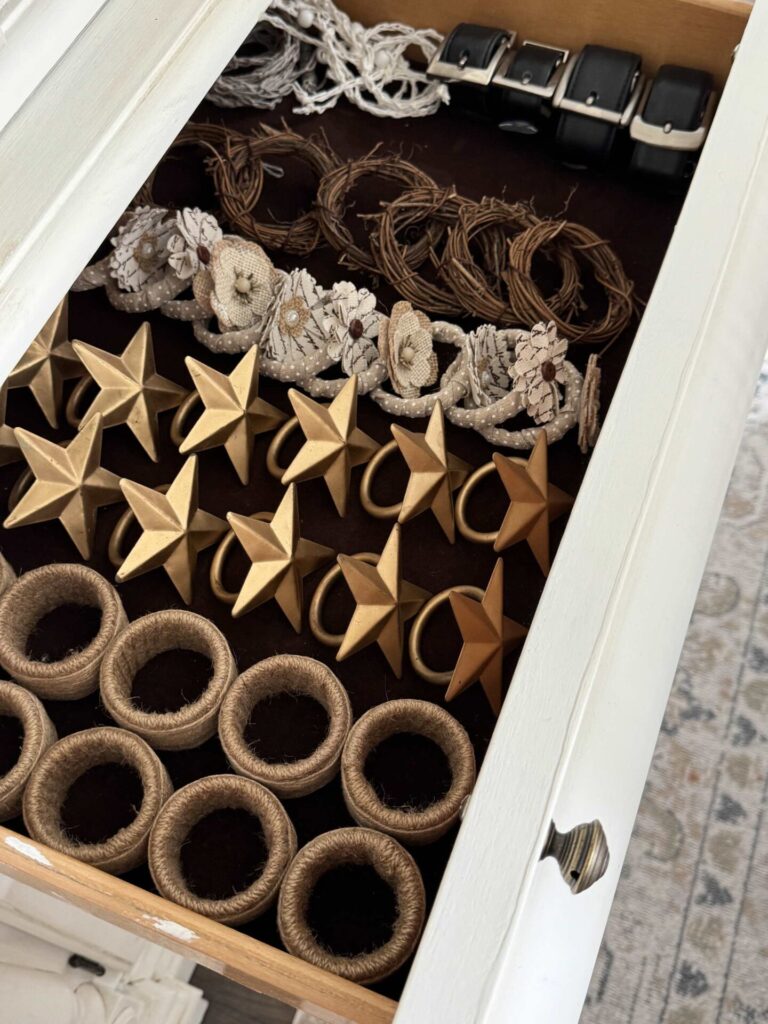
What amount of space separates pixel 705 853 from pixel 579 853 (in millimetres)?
727

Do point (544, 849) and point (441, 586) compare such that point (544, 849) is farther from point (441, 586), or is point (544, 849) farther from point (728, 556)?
point (728, 556)

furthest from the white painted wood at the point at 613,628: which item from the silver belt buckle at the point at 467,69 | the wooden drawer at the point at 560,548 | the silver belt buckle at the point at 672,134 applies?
the silver belt buckle at the point at 467,69

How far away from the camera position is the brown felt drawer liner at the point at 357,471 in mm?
755

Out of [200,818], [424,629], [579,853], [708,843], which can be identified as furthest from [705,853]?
[579,853]

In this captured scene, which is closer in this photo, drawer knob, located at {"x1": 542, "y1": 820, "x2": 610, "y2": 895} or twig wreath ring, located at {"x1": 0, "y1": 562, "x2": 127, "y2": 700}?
drawer knob, located at {"x1": 542, "y1": 820, "x2": 610, "y2": 895}

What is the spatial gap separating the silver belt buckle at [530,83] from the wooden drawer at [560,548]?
261 millimetres

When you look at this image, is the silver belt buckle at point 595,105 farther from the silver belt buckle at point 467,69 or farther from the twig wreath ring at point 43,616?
the twig wreath ring at point 43,616

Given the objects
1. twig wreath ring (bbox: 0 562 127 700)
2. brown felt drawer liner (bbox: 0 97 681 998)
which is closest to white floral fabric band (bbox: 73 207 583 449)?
brown felt drawer liner (bbox: 0 97 681 998)

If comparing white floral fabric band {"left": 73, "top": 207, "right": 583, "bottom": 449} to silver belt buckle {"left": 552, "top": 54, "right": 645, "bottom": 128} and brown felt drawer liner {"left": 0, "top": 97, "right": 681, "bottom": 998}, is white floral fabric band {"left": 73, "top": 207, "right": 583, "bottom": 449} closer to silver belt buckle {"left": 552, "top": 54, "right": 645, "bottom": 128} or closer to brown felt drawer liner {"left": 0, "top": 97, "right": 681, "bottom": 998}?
brown felt drawer liner {"left": 0, "top": 97, "right": 681, "bottom": 998}

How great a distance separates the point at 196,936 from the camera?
1.91ft

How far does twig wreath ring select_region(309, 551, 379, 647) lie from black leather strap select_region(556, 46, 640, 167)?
443 mm

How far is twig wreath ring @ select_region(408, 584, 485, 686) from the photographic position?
77 cm

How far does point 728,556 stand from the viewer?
1.25m

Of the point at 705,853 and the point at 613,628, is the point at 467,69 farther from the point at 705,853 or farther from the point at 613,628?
the point at 705,853
